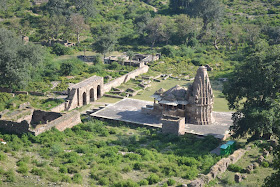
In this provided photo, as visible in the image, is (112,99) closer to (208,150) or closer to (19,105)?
(19,105)

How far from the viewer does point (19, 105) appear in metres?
37.2

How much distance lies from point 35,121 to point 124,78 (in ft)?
55.4

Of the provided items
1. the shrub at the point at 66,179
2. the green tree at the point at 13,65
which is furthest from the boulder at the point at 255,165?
the green tree at the point at 13,65

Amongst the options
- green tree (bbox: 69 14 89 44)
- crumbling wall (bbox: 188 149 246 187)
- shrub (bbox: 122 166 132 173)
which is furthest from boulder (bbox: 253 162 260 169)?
green tree (bbox: 69 14 89 44)

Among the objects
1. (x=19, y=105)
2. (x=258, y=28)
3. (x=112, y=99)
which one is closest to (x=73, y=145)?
(x=19, y=105)

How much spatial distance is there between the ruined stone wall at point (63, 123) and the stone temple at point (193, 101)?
7.17 meters

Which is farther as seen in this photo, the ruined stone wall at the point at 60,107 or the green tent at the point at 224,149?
the ruined stone wall at the point at 60,107

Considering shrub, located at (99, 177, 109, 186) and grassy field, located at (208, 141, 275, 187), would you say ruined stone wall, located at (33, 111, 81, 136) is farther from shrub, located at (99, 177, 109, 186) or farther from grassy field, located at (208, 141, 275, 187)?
grassy field, located at (208, 141, 275, 187)

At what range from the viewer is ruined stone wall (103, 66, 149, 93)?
148 ft

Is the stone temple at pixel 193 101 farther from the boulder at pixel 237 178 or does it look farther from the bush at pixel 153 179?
the bush at pixel 153 179

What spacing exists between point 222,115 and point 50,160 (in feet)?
57.5

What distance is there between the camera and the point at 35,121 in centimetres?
3359

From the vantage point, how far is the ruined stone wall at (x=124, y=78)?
148 feet

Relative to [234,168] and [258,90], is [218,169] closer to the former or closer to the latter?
[234,168]
